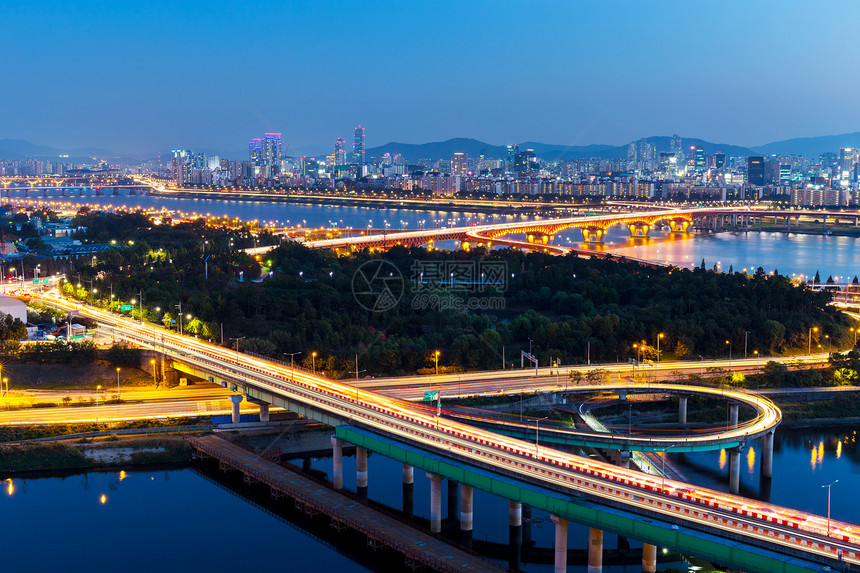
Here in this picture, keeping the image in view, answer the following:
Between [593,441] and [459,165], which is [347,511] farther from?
[459,165]

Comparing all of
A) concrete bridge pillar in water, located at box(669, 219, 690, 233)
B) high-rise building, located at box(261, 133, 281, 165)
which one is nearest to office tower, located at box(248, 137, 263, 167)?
high-rise building, located at box(261, 133, 281, 165)

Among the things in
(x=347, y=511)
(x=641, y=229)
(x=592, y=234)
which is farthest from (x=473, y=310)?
(x=641, y=229)

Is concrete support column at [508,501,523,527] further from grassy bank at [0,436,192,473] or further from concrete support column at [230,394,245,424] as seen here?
concrete support column at [230,394,245,424]

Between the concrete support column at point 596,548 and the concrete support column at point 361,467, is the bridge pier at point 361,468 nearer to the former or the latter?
the concrete support column at point 361,467

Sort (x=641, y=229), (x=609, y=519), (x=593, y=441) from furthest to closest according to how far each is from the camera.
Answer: (x=641, y=229)
(x=593, y=441)
(x=609, y=519)

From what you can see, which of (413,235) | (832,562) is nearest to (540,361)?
(832,562)

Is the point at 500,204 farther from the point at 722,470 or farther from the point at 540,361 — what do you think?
the point at 722,470

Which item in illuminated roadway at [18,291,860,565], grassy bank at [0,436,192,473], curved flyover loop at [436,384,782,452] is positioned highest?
illuminated roadway at [18,291,860,565]
